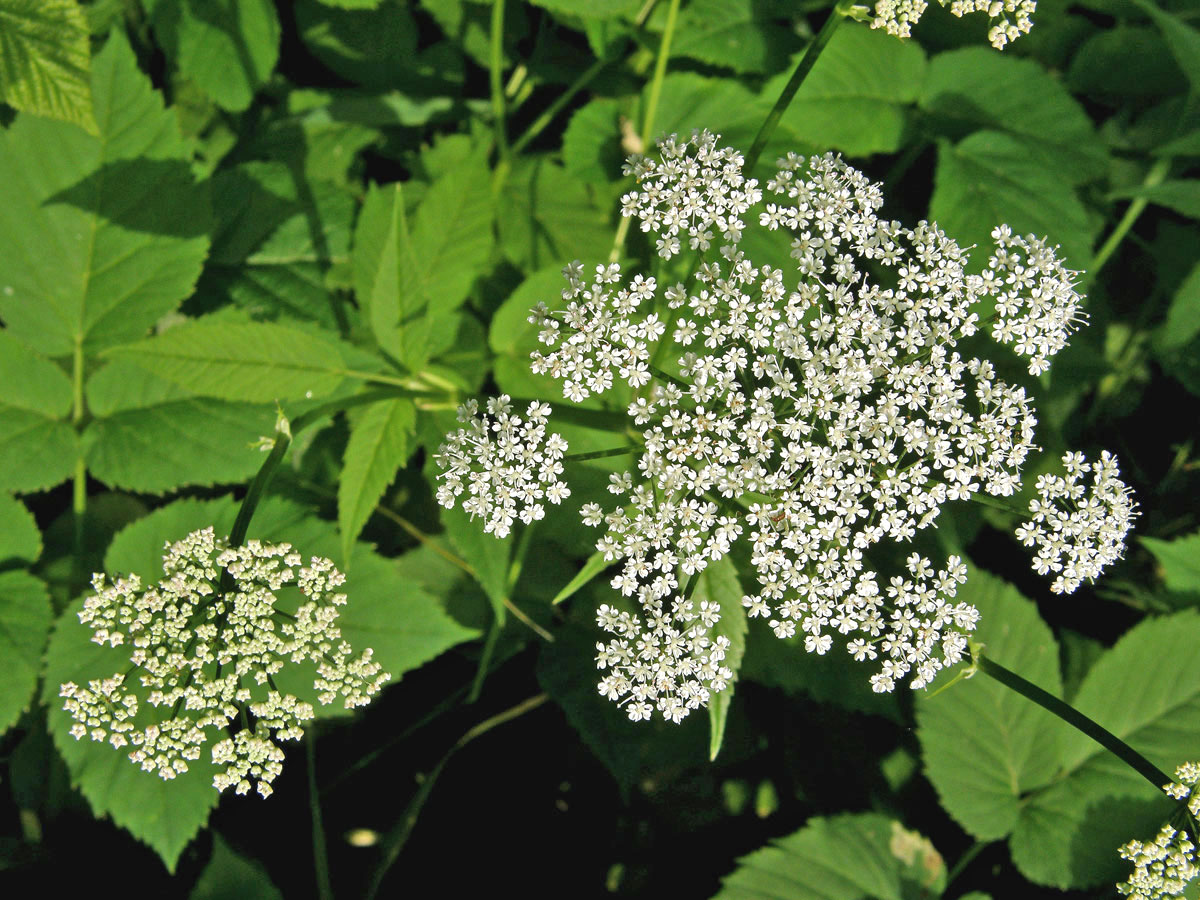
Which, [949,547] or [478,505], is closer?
[478,505]

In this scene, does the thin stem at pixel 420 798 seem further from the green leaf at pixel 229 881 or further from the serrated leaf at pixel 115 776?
the serrated leaf at pixel 115 776

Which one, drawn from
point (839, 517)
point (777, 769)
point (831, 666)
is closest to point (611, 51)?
point (839, 517)

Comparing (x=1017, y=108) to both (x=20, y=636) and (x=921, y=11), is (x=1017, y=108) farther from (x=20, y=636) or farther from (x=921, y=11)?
(x=20, y=636)

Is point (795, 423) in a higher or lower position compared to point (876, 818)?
higher

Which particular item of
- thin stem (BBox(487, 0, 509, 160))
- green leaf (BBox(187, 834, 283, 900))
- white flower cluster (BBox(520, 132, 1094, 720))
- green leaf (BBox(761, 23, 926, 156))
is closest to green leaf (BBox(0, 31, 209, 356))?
thin stem (BBox(487, 0, 509, 160))

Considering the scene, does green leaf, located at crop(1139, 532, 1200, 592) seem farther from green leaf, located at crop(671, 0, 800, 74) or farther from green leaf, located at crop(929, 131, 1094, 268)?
green leaf, located at crop(671, 0, 800, 74)

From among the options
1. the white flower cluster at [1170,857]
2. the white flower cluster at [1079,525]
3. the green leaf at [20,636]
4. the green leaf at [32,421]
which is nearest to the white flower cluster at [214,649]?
the green leaf at [20,636]

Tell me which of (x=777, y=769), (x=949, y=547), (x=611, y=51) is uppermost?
(x=611, y=51)

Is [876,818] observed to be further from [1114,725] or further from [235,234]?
[235,234]
